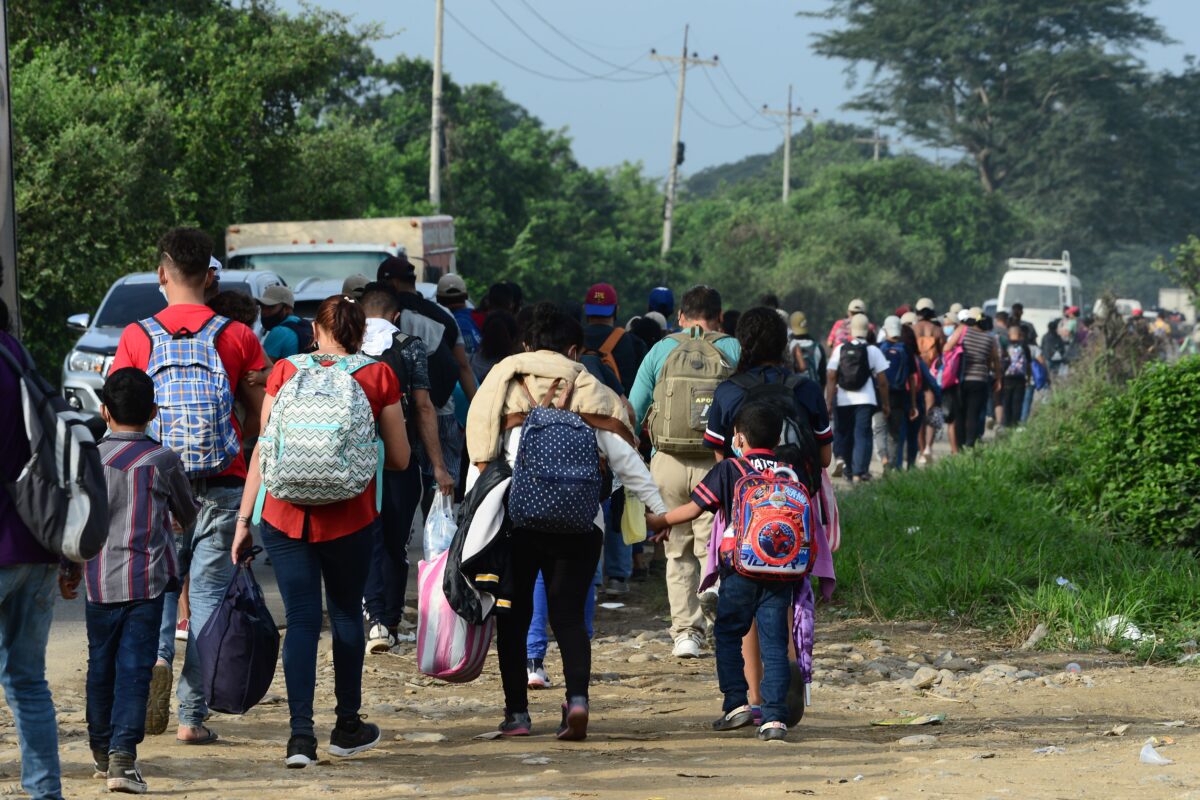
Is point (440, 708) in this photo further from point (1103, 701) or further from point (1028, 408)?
point (1028, 408)

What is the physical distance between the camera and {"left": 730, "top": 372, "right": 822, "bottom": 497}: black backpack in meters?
6.90

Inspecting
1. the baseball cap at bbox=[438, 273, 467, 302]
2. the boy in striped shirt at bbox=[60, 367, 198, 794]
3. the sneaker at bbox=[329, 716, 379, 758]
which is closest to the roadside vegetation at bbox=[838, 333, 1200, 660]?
the baseball cap at bbox=[438, 273, 467, 302]

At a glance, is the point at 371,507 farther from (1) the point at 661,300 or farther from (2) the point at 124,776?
(1) the point at 661,300

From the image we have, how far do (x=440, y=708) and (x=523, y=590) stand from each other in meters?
1.08

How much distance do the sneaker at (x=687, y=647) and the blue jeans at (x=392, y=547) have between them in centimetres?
138

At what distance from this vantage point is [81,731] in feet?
22.5

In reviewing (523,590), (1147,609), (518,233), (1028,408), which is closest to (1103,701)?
(1147,609)

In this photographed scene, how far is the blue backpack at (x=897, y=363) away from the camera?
55.2 feet

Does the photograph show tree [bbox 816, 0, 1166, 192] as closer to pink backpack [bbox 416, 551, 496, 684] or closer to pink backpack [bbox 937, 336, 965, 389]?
pink backpack [bbox 937, 336, 965, 389]

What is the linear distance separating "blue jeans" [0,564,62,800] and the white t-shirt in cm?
1149

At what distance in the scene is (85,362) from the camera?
15430 millimetres

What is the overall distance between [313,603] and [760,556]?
1649 millimetres

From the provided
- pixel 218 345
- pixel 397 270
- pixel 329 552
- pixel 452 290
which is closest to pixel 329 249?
pixel 452 290

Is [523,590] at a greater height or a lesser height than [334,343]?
lesser
